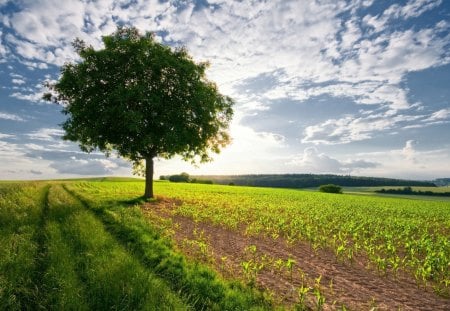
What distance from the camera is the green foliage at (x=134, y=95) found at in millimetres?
27922

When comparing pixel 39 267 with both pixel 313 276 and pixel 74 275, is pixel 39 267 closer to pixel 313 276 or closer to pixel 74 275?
pixel 74 275

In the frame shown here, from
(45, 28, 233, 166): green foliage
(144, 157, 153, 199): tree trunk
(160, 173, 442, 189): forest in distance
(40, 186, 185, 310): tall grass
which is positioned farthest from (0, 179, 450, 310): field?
(160, 173, 442, 189): forest in distance

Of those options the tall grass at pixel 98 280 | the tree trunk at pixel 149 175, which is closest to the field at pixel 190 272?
the tall grass at pixel 98 280

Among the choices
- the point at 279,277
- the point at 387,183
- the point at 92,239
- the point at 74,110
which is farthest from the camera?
the point at 387,183

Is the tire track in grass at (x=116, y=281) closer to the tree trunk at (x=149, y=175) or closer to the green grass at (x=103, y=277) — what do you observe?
the green grass at (x=103, y=277)

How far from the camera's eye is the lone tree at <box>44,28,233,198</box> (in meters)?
27.9

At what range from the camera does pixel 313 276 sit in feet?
32.3

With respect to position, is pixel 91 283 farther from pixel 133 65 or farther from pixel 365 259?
pixel 133 65

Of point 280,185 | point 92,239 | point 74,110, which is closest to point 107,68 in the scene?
point 74,110

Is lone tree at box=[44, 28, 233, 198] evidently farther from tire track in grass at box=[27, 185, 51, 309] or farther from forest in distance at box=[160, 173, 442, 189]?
forest in distance at box=[160, 173, 442, 189]

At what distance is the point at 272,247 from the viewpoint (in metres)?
13.5

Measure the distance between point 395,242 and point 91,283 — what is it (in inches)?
596

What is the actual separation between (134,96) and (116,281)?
21818 millimetres

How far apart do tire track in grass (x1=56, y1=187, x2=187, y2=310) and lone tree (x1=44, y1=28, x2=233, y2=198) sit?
689 inches
